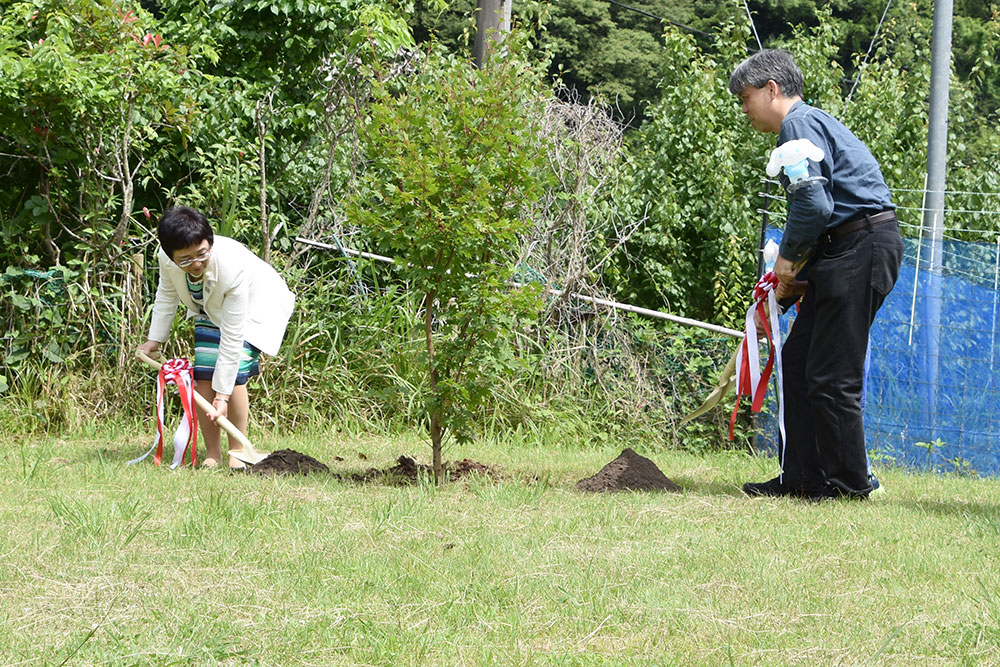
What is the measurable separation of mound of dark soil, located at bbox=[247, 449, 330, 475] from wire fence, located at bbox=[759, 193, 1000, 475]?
3.35 metres

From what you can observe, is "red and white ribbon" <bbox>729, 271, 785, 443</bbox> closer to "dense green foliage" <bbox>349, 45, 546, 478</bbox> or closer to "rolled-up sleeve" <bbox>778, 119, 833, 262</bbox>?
"rolled-up sleeve" <bbox>778, 119, 833, 262</bbox>

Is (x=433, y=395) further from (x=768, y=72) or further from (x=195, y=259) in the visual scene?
(x=768, y=72)

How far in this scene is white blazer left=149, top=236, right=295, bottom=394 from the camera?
5355 mm

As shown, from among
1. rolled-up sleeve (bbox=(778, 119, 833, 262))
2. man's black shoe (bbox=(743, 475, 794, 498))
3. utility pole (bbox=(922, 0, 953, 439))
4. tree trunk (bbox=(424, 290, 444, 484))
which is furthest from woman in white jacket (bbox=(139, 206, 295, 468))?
utility pole (bbox=(922, 0, 953, 439))

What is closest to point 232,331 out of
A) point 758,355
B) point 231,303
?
point 231,303

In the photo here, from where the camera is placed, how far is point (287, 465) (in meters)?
5.39

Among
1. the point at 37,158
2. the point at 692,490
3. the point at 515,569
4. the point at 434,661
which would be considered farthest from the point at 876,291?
the point at 37,158

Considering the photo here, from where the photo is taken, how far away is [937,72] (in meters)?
7.56

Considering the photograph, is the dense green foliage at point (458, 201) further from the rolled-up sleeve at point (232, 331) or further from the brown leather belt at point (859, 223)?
the brown leather belt at point (859, 223)

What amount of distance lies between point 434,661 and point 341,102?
18.3ft

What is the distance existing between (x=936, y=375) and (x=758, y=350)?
2.41 m

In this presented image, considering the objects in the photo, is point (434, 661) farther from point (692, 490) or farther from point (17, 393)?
point (17, 393)

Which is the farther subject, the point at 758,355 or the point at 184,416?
the point at 184,416

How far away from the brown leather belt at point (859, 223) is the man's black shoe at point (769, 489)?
3.95 feet
